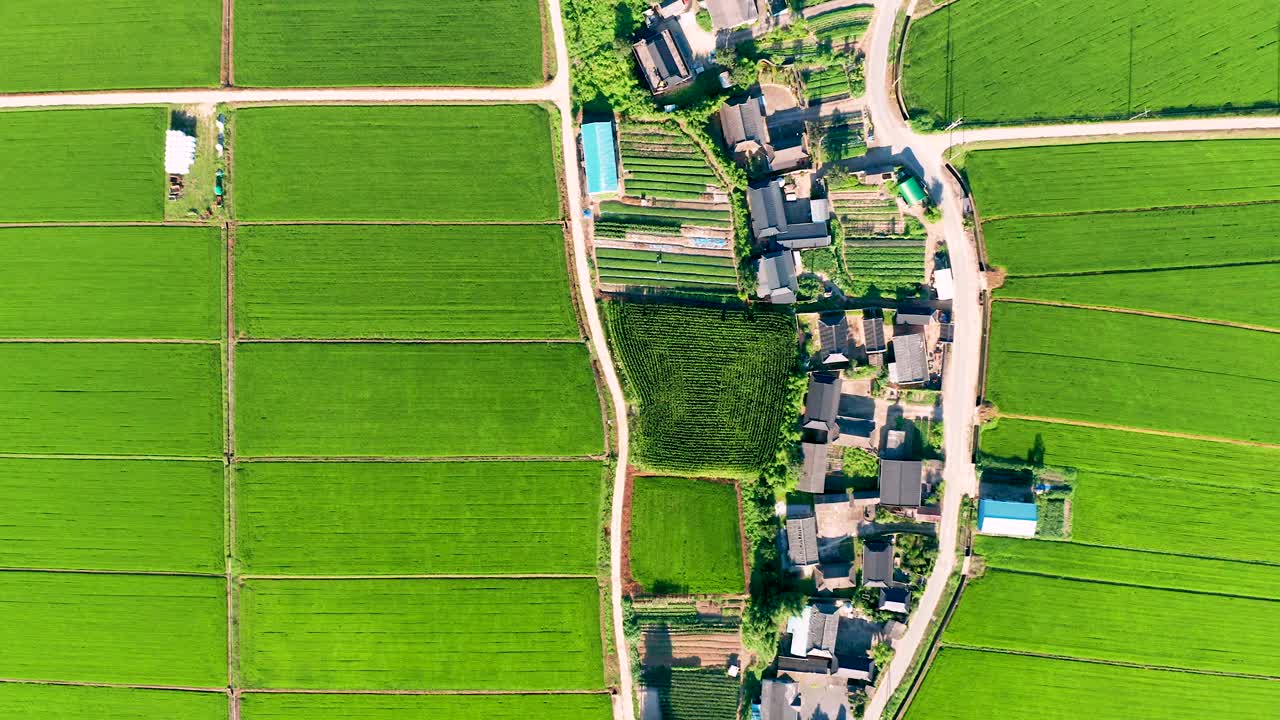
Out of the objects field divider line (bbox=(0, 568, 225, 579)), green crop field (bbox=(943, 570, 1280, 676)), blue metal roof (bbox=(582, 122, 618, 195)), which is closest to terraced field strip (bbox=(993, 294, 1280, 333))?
green crop field (bbox=(943, 570, 1280, 676))

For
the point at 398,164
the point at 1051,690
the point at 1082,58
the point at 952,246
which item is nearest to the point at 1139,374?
the point at 952,246

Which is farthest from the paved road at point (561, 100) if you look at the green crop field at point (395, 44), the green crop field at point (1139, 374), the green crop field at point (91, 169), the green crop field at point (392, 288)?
the green crop field at point (1139, 374)

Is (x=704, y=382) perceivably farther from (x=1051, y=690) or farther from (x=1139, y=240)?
(x=1051, y=690)

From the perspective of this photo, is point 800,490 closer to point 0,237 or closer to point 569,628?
point 569,628

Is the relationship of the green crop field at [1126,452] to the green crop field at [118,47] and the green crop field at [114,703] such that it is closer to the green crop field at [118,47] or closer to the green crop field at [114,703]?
the green crop field at [114,703]

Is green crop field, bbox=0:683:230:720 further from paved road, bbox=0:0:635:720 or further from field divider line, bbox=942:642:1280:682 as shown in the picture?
field divider line, bbox=942:642:1280:682

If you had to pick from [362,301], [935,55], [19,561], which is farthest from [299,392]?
[935,55]
